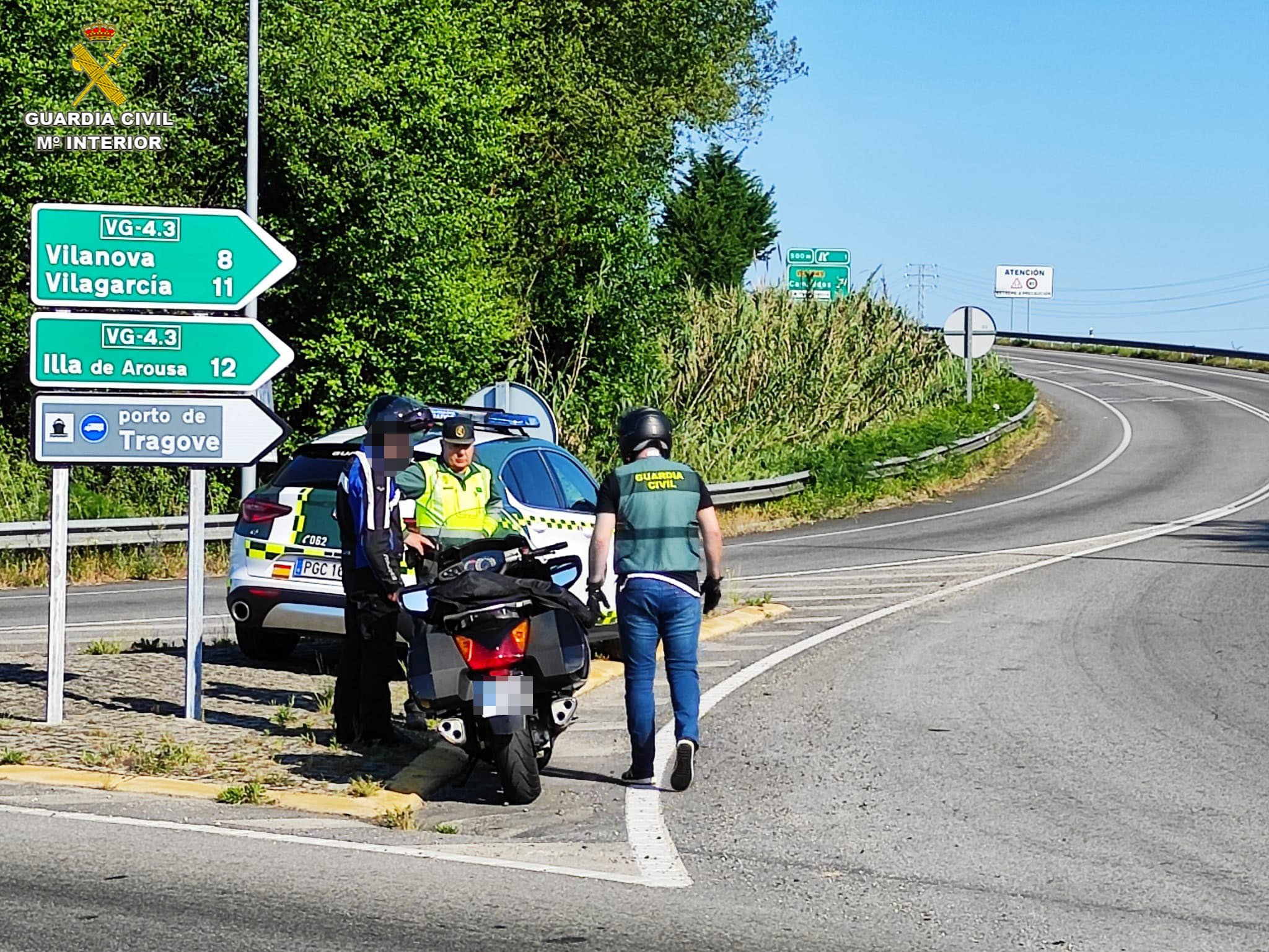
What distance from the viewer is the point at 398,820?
7.43 metres

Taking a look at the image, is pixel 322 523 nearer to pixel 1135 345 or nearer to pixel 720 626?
pixel 720 626

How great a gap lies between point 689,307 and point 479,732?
30.3 m

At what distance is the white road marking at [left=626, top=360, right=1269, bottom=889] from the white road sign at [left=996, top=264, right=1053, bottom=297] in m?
61.5

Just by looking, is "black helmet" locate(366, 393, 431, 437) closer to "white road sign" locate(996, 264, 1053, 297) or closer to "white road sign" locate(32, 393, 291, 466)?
"white road sign" locate(32, 393, 291, 466)

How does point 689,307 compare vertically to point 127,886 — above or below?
above

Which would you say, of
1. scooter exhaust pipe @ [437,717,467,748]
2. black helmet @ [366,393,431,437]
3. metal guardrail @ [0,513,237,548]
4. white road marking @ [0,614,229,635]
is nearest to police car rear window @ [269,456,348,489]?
black helmet @ [366,393,431,437]

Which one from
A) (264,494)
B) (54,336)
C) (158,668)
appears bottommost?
(158,668)

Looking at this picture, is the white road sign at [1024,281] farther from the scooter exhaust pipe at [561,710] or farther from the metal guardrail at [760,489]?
the scooter exhaust pipe at [561,710]

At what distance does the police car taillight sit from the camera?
38.3 ft

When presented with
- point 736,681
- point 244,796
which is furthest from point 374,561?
point 736,681

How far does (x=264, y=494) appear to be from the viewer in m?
11.9

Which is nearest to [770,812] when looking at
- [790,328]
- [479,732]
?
[479,732]

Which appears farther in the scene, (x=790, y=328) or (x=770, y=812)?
(x=790, y=328)

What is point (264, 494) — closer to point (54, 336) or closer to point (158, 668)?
point (158, 668)
